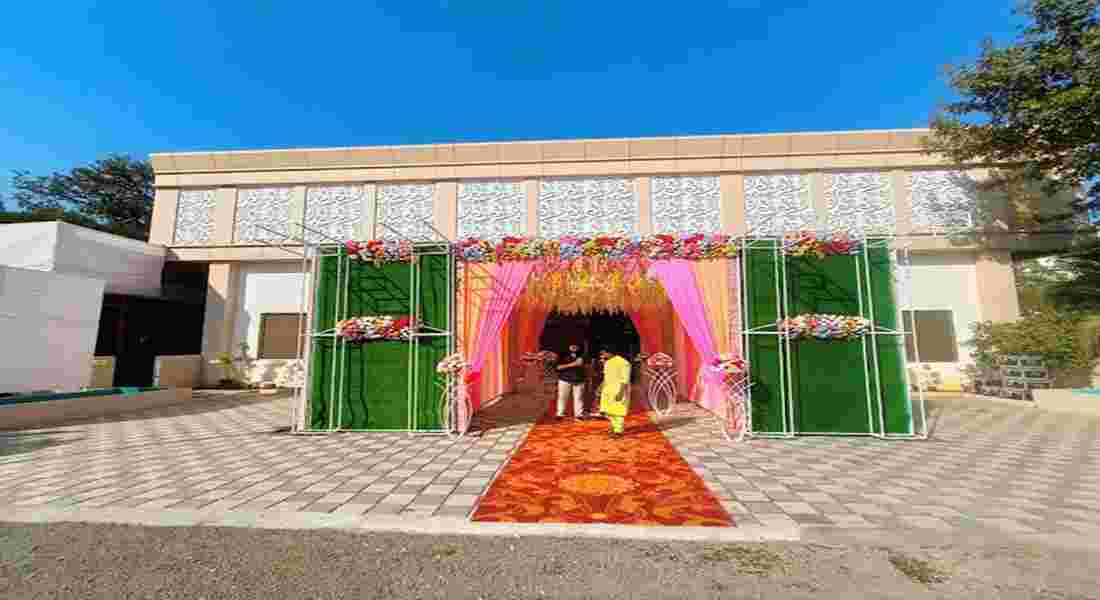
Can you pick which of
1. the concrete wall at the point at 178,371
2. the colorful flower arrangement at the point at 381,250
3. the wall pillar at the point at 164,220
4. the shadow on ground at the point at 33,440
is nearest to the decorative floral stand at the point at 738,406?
the colorful flower arrangement at the point at 381,250

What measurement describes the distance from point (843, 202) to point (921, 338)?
14.0 ft

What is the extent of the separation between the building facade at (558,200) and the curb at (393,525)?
34.4 feet

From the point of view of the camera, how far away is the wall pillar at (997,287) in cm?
1126

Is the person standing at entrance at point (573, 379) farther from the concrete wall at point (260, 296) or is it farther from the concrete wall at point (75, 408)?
the concrete wall at point (260, 296)

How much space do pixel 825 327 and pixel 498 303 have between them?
486 cm

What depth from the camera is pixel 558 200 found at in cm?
1326

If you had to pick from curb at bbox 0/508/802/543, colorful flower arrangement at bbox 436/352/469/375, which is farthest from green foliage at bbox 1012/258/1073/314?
colorful flower arrangement at bbox 436/352/469/375

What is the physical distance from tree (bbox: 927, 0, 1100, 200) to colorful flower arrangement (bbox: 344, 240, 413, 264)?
42.1 feet

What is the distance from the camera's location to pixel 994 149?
395 inches

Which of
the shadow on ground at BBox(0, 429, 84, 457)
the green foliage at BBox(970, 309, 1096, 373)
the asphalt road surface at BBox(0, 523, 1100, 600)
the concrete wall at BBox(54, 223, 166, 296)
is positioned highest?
the concrete wall at BBox(54, 223, 166, 296)

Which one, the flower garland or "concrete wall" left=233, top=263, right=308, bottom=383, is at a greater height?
"concrete wall" left=233, top=263, right=308, bottom=383

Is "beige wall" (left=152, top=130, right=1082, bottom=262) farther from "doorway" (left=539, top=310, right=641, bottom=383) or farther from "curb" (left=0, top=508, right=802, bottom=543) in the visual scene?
"curb" (left=0, top=508, right=802, bottom=543)

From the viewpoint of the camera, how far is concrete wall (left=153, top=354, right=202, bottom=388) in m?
11.5

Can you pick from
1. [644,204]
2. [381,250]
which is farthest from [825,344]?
[644,204]
